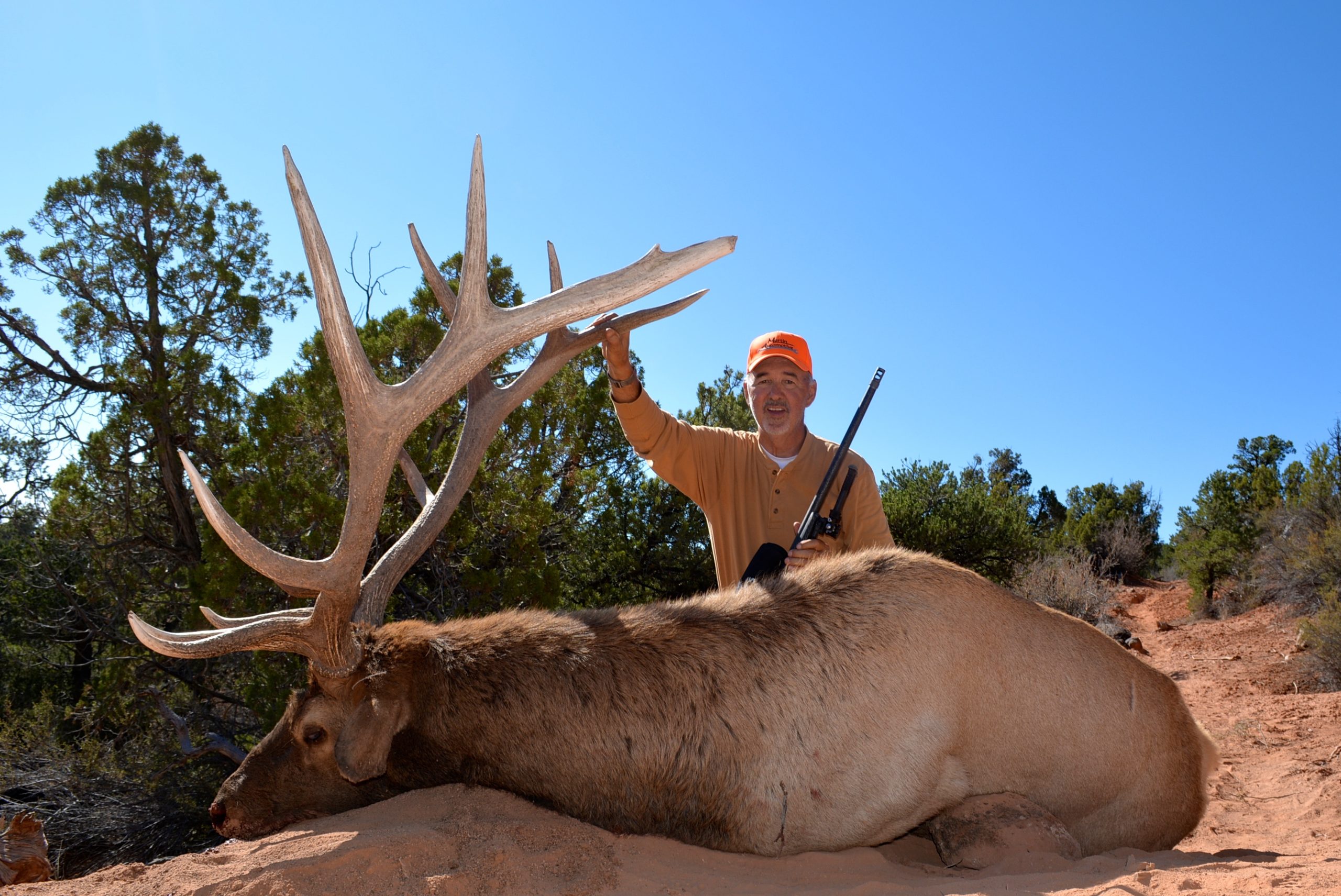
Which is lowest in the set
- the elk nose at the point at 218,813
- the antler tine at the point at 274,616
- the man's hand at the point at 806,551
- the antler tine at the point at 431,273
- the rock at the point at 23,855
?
the rock at the point at 23,855

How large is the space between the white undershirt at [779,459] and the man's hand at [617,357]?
2.99ft

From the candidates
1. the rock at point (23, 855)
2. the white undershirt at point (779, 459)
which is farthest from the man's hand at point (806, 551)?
the rock at point (23, 855)

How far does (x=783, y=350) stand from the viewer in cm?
541

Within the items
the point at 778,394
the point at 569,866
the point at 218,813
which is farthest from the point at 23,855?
the point at 778,394

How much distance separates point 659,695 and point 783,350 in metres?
2.64

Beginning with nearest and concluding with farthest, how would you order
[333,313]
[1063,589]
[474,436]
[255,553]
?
[333,313]
[255,553]
[474,436]
[1063,589]

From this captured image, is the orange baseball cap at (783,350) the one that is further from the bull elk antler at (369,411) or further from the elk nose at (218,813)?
the elk nose at (218,813)

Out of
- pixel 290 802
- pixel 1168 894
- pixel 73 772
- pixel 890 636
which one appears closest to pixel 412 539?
pixel 290 802

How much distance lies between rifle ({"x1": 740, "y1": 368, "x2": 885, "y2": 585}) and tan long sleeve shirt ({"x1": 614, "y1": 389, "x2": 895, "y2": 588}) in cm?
11

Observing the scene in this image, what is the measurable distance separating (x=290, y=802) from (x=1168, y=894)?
9.92 feet

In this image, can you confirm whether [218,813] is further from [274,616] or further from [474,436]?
[474,436]

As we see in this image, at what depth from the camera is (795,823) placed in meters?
3.33

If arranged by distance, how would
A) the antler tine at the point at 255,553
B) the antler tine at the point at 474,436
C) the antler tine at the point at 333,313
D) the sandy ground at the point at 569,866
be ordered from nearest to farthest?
the sandy ground at the point at 569,866, the antler tine at the point at 333,313, the antler tine at the point at 255,553, the antler tine at the point at 474,436

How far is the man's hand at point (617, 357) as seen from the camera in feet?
14.5
